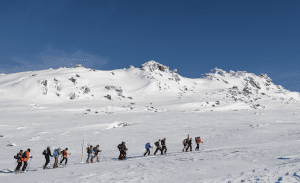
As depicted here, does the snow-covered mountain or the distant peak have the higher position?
the distant peak

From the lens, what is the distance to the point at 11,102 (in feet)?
170

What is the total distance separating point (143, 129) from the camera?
1197 inches

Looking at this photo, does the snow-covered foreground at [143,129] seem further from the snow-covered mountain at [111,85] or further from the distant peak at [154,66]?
the distant peak at [154,66]

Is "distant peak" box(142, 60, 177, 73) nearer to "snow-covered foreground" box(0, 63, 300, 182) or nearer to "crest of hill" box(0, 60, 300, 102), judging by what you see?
"crest of hill" box(0, 60, 300, 102)

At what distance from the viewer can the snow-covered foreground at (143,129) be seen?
920 centimetres

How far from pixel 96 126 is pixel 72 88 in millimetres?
42694

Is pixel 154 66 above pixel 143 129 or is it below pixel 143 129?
above

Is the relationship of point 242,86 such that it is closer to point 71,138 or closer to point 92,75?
point 92,75

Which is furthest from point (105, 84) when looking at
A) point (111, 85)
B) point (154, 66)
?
point (154, 66)

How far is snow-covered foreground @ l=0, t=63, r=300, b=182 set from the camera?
30.2 feet

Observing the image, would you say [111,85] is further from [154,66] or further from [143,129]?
[143,129]

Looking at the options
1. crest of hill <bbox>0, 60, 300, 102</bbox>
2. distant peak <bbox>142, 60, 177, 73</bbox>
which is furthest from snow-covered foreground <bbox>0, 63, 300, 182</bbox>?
distant peak <bbox>142, 60, 177, 73</bbox>

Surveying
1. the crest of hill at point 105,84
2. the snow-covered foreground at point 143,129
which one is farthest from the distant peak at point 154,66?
Result: the snow-covered foreground at point 143,129

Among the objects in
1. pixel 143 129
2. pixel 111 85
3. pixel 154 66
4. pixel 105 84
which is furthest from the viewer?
pixel 154 66
